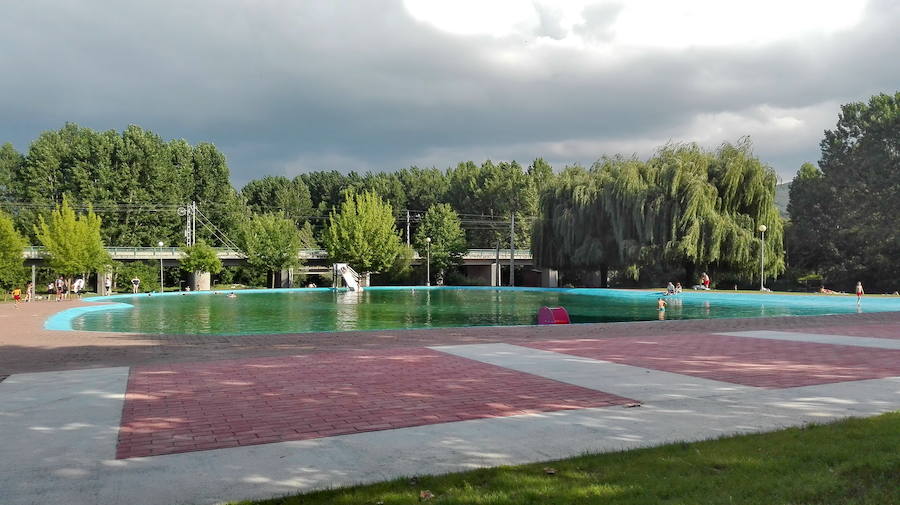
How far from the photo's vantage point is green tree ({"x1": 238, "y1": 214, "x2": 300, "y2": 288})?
56.2 m

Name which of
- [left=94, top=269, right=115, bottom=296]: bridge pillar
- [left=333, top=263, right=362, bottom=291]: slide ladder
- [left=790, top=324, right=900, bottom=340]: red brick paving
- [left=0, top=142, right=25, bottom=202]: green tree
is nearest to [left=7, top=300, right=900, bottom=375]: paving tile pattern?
[left=790, top=324, right=900, bottom=340]: red brick paving

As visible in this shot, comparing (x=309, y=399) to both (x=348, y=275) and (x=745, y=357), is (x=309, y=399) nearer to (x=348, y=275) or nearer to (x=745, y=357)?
(x=745, y=357)

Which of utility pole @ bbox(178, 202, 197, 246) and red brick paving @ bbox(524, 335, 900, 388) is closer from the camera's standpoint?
red brick paving @ bbox(524, 335, 900, 388)

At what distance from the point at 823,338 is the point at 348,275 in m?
42.4

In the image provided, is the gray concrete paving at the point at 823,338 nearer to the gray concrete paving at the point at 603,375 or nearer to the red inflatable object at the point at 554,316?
the red inflatable object at the point at 554,316

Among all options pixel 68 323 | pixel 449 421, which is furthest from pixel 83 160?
pixel 449 421

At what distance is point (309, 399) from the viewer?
714 centimetres

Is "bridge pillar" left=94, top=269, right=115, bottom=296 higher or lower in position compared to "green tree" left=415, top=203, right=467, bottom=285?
lower

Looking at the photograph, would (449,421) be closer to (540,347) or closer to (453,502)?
(453,502)

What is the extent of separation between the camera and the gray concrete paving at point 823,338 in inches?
484

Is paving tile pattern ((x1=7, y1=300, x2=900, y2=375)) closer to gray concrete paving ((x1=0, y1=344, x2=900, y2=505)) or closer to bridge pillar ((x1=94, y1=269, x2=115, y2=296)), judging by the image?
gray concrete paving ((x1=0, y1=344, x2=900, y2=505))

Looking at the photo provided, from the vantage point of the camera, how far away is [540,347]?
1216cm

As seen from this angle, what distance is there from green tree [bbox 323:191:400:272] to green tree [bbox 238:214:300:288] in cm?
368

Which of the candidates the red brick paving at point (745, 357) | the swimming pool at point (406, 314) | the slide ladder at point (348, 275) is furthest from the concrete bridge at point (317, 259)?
the red brick paving at point (745, 357)
